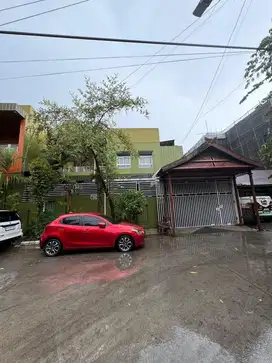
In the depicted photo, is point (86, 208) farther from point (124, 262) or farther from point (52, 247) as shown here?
point (124, 262)

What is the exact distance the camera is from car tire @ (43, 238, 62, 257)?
8.28 m

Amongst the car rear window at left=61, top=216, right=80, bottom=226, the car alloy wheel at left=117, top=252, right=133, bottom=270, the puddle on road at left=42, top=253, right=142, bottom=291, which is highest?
the car rear window at left=61, top=216, right=80, bottom=226

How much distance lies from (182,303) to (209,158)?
9273mm

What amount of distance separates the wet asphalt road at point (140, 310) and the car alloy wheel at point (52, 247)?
3.30 feet

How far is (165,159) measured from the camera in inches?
889

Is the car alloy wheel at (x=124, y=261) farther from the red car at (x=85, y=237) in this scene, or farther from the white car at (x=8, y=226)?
the white car at (x=8, y=226)

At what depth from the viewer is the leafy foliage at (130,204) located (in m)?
12.0

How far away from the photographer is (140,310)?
3775 millimetres

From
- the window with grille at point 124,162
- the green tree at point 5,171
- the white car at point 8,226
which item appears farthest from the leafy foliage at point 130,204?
the window with grille at point 124,162

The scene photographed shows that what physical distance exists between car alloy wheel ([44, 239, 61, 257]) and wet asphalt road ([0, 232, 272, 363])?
3.30 feet

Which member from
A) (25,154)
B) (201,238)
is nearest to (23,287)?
(201,238)

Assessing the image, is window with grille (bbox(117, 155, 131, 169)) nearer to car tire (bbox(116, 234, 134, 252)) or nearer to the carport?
the carport

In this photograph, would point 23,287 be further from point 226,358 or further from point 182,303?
point 226,358

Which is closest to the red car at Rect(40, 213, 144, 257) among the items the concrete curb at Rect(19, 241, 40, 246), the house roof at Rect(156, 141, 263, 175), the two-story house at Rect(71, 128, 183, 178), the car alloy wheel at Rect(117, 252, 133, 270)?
the car alloy wheel at Rect(117, 252, 133, 270)
